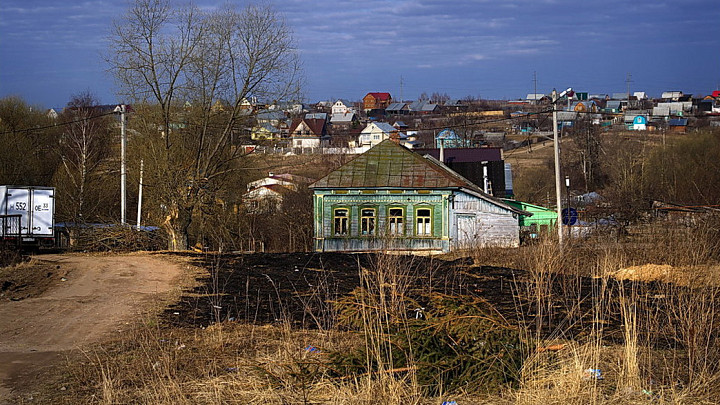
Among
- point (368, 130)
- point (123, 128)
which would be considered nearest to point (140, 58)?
point (123, 128)

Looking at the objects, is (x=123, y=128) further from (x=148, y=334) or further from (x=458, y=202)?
(x=148, y=334)

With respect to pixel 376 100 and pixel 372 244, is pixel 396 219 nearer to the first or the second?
pixel 372 244

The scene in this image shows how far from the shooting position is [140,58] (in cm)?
2612

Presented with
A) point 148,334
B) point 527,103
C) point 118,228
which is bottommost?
point 148,334

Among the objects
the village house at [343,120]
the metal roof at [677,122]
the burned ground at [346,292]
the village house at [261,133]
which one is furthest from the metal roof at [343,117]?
the burned ground at [346,292]

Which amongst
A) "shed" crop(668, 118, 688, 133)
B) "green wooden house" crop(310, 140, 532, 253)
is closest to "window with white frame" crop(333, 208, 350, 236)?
"green wooden house" crop(310, 140, 532, 253)

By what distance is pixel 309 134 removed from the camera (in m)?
97.9

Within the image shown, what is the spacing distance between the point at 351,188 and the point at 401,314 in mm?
21497

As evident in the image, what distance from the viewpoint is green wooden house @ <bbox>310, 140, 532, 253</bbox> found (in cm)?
2884

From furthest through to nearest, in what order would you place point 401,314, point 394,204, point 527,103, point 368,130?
point 527,103, point 368,130, point 394,204, point 401,314

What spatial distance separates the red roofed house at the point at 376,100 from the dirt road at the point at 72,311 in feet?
478

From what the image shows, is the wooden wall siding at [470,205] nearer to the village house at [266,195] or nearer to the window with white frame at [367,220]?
the window with white frame at [367,220]

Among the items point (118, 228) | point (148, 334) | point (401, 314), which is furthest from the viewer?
point (118, 228)

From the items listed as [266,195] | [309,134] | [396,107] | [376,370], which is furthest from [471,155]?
[396,107]
